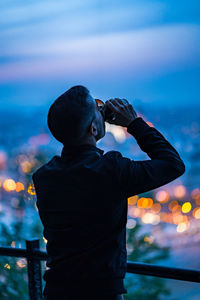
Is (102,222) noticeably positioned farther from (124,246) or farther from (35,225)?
(35,225)

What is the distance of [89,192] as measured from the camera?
3.10 ft

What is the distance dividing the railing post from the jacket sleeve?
0.96m

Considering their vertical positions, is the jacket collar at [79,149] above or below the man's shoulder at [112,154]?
above

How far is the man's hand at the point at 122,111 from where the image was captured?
106 cm

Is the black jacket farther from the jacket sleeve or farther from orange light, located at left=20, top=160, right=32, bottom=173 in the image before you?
orange light, located at left=20, top=160, right=32, bottom=173

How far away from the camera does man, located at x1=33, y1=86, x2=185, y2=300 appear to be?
3.05 feet

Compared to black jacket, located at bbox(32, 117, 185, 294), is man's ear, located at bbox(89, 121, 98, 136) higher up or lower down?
higher up

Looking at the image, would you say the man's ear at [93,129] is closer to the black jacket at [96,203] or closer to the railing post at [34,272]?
the black jacket at [96,203]

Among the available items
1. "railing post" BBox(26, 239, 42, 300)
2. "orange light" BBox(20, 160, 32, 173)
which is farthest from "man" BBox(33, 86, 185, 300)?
"orange light" BBox(20, 160, 32, 173)

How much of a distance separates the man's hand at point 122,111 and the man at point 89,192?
0.22 ft

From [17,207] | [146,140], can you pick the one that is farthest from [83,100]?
[17,207]

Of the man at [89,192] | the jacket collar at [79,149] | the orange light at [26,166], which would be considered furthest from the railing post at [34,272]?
the orange light at [26,166]

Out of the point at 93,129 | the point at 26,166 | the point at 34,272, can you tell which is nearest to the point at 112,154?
the point at 93,129

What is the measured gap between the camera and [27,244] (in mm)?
1786
